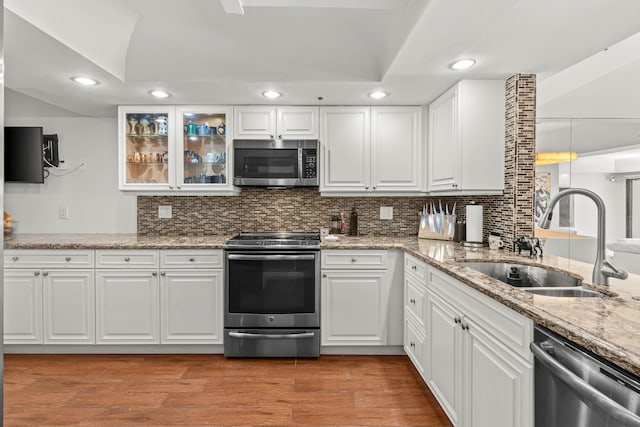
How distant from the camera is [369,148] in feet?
11.1

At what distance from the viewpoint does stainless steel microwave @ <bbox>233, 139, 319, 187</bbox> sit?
3.27 m

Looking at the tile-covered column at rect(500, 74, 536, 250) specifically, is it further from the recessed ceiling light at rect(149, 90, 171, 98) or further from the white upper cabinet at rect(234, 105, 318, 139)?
the recessed ceiling light at rect(149, 90, 171, 98)

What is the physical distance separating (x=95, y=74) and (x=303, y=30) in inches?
57.2

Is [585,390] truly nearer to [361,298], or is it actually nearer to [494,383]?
[494,383]

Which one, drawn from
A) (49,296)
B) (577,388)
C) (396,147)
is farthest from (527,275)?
(49,296)

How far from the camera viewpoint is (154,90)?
2953 mm

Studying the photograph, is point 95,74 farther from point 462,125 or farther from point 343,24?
point 462,125

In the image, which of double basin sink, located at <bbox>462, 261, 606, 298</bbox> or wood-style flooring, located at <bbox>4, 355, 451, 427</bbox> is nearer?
double basin sink, located at <bbox>462, 261, 606, 298</bbox>

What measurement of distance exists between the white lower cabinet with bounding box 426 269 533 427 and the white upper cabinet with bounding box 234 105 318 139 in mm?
1798

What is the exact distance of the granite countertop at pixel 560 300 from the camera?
996mm

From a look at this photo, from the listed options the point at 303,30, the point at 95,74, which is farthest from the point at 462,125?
the point at 95,74

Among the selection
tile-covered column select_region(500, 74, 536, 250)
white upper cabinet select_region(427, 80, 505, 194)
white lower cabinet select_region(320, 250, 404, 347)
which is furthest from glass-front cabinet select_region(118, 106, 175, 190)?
tile-covered column select_region(500, 74, 536, 250)

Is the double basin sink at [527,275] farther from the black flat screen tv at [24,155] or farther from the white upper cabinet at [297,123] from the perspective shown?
the black flat screen tv at [24,155]

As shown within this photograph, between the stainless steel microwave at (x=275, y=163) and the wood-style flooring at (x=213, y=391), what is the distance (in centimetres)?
146
